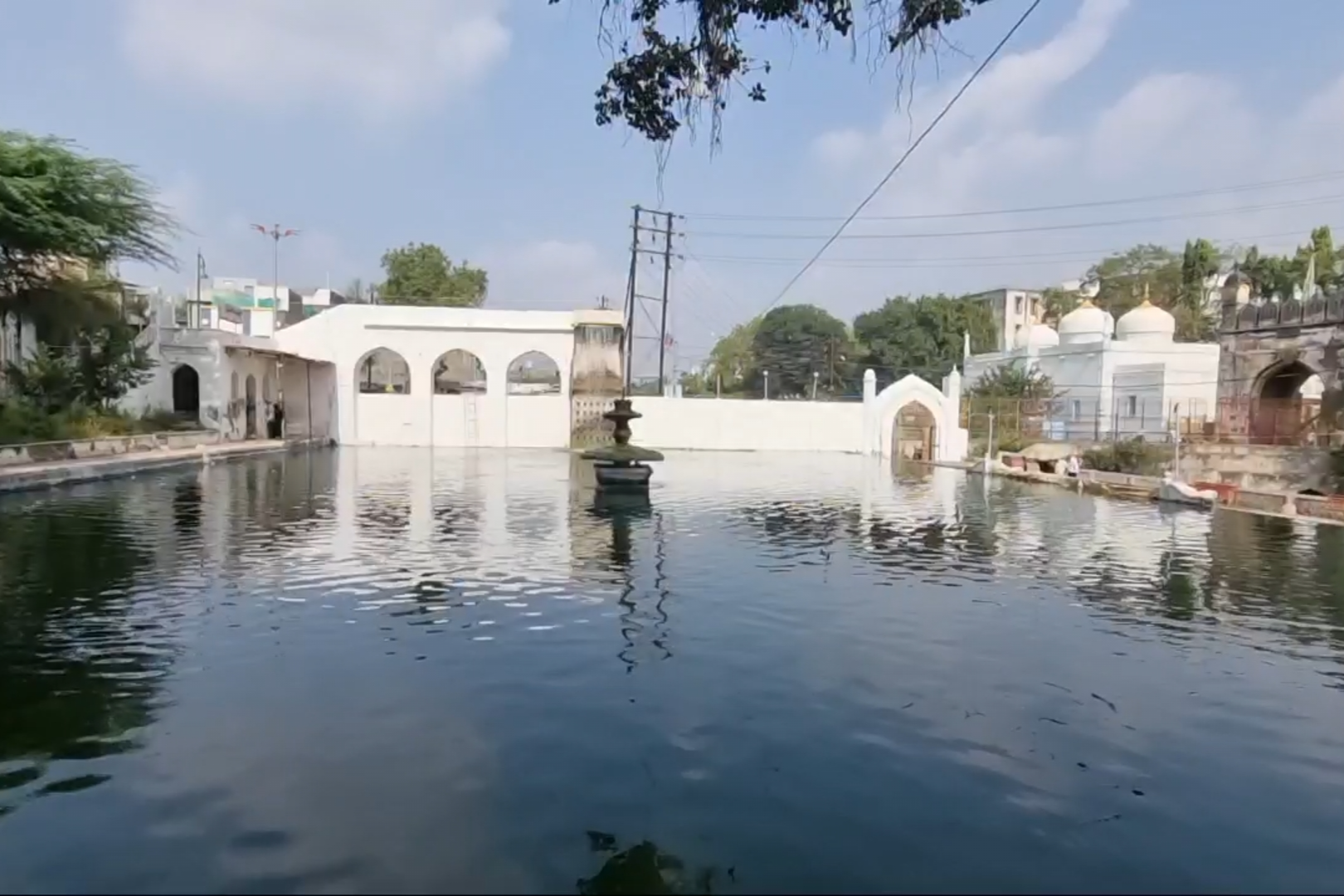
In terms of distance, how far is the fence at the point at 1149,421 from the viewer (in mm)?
26016

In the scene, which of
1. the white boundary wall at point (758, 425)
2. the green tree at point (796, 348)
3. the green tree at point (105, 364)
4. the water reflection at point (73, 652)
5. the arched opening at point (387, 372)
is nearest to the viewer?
the water reflection at point (73, 652)

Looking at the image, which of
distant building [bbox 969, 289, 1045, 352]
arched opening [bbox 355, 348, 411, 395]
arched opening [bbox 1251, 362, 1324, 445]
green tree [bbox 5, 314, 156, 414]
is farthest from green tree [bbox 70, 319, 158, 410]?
distant building [bbox 969, 289, 1045, 352]

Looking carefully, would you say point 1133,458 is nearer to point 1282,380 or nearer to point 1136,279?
point 1282,380

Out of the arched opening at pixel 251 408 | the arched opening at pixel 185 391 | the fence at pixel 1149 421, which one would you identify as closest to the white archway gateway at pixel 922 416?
the fence at pixel 1149 421

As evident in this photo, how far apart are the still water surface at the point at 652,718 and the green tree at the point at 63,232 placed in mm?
9551

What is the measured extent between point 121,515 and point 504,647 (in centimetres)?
884

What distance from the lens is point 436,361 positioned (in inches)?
1305

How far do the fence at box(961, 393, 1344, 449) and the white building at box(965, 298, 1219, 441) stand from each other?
0.20 ft

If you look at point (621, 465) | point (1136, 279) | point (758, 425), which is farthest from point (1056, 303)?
point (621, 465)

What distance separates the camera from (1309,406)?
26.2 metres

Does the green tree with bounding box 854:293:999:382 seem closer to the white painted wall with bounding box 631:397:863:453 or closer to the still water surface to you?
the white painted wall with bounding box 631:397:863:453

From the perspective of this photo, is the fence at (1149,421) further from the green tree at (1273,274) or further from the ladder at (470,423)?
the ladder at (470,423)

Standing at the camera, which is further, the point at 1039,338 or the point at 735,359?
the point at 735,359

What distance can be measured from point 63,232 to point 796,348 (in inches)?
2057
